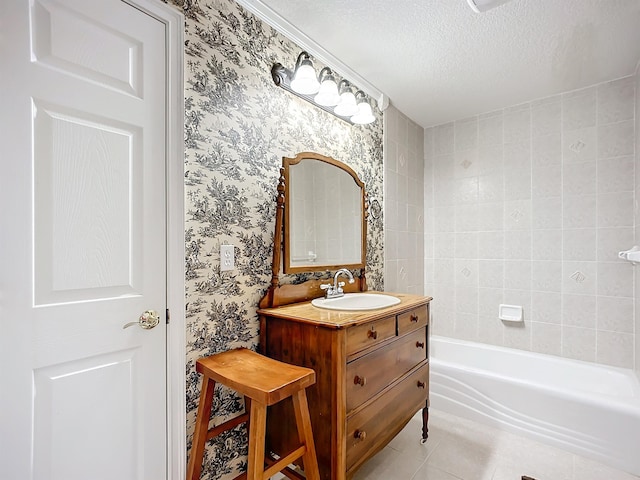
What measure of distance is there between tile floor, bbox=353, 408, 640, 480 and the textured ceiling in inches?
92.7

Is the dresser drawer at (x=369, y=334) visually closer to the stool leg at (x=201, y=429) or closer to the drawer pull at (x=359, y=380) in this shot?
the drawer pull at (x=359, y=380)

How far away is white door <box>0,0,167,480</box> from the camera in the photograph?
970mm

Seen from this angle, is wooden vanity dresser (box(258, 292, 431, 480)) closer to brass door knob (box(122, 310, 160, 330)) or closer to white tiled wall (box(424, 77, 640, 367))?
brass door knob (box(122, 310, 160, 330))

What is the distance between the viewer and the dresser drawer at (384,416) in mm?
1411

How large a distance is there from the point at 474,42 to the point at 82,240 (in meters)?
2.14

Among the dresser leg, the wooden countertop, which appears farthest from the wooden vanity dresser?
the dresser leg

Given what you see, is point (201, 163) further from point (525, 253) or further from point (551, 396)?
point (525, 253)

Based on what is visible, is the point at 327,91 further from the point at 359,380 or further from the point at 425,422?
the point at 425,422

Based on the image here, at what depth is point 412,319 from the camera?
6.05ft

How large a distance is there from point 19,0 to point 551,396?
119 inches

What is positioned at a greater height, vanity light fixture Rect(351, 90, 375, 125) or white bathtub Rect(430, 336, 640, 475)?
vanity light fixture Rect(351, 90, 375, 125)

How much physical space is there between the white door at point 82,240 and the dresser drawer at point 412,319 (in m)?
1.13

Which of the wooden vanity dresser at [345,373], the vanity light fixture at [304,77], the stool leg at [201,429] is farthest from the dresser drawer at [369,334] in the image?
the vanity light fixture at [304,77]

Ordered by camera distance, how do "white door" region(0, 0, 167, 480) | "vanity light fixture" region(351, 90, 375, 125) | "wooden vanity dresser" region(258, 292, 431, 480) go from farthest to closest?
"vanity light fixture" region(351, 90, 375, 125), "wooden vanity dresser" region(258, 292, 431, 480), "white door" region(0, 0, 167, 480)
